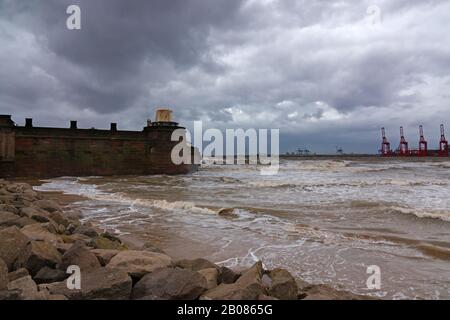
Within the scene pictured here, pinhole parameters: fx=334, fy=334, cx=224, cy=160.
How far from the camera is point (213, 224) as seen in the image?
23.7ft

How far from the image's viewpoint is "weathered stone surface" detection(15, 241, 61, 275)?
9.86 feet

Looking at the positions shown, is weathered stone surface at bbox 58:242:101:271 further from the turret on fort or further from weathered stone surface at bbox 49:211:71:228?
the turret on fort

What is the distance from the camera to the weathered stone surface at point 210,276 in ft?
9.60

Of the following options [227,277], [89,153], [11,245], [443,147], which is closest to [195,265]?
[227,277]

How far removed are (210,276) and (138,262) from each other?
0.68m

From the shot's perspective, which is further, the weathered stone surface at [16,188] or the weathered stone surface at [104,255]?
the weathered stone surface at [16,188]

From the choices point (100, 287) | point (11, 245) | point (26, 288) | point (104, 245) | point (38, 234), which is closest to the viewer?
point (26, 288)

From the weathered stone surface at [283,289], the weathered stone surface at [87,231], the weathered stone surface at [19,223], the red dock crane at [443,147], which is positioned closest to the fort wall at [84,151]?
the weathered stone surface at [19,223]

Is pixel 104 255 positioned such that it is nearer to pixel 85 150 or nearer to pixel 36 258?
pixel 36 258

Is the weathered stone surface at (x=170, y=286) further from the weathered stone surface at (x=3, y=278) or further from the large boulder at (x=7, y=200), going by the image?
the large boulder at (x=7, y=200)

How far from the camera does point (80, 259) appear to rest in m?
3.12

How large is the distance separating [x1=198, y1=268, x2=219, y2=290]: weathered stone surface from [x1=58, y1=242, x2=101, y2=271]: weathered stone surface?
39.6 inches

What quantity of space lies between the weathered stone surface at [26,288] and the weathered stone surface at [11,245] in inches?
22.0
